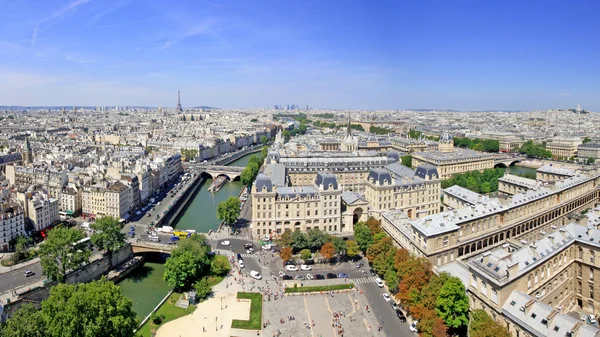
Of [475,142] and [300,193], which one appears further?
[475,142]

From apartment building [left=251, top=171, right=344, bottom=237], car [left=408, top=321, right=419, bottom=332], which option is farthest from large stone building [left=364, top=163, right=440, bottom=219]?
car [left=408, top=321, right=419, bottom=332]

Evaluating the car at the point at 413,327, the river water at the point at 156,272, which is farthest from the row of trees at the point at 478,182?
the car at the point at 413,327

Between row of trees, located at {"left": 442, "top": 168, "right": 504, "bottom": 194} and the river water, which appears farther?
row of trees, located at {"left": 442, "top": 168, "right": 504, "bottom": 194}

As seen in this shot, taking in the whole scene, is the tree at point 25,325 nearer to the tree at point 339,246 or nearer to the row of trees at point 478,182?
the tree at point 339,246

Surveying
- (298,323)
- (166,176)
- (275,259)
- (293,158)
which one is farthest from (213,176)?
(298,323)

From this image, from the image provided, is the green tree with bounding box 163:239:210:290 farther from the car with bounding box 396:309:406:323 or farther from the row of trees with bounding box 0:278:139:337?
the car with bounding box 396:309:406:323

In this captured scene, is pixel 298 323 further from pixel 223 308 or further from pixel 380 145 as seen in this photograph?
pixel 380 145
